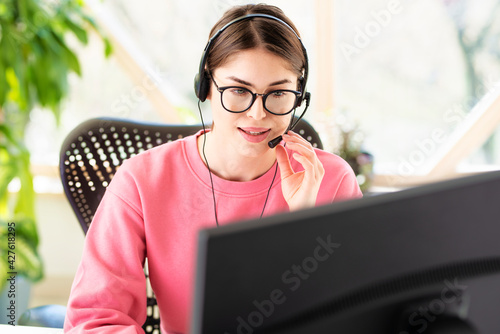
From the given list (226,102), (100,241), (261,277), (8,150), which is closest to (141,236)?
(100,241)

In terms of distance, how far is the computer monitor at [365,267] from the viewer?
463 millimetres

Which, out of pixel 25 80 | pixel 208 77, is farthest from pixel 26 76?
pixel 208 77

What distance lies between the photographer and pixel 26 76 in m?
2.41

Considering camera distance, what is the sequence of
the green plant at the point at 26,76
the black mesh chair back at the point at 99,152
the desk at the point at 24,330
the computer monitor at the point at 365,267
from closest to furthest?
the computer monitor at the point at 365,267, the desk at the point at 24,330, the black mesh chair back at the point at 99,152, the green plant at the point at 26,76

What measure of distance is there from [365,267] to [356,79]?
262cm

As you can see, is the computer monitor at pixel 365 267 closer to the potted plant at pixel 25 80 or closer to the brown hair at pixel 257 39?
the brown hair at pixel 257 39

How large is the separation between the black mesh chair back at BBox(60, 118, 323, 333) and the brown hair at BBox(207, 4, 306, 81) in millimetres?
281

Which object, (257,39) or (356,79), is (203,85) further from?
(356,79)

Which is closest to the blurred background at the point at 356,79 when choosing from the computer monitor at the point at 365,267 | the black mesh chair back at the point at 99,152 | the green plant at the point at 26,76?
the green plant at the point at 26,76

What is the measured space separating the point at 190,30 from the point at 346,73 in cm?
88

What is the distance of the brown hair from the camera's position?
45.2 inches

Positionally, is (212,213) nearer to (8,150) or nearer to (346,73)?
(8,150)

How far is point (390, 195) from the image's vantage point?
1.69 feet

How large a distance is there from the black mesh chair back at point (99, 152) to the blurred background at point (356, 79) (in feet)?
4.77
